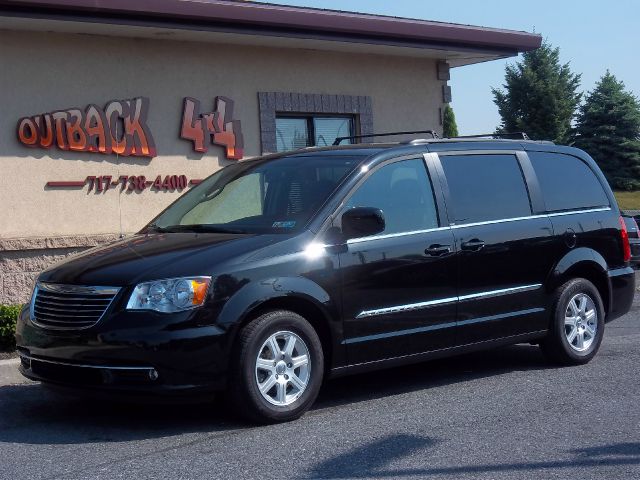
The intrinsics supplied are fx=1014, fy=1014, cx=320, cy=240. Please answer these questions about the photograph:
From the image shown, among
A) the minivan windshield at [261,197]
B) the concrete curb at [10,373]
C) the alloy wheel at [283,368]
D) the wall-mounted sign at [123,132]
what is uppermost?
the wall-mounted sign at [123,132]

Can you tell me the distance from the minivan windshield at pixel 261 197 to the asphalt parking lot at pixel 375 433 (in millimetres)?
1316

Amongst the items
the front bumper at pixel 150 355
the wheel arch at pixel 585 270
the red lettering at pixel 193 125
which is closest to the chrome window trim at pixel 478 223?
the wheel arch at pixel 585 270

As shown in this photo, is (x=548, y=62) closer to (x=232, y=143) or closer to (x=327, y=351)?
(x=232, y=143)

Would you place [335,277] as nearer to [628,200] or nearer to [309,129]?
[309,129]

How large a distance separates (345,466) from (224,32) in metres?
7.26

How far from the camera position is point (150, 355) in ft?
19.9

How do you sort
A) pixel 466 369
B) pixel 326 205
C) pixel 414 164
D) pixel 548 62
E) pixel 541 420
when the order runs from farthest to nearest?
pixel 548 62
pixel 466 369
pixel 414 164
pixel 326 205
pixel 541 420

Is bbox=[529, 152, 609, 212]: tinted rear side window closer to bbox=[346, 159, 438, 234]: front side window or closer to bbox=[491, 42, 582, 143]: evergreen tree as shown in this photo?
bbox=[346, 159, 438, 234]: front side window

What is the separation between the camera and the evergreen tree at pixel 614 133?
4016 centimetres

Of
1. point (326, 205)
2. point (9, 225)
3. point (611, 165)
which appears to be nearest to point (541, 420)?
point (326, 205)

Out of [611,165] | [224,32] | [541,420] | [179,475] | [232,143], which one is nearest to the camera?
[179,475]

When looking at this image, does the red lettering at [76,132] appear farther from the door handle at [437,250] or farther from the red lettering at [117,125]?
the door handle at [437,250]

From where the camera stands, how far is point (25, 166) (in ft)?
36.2

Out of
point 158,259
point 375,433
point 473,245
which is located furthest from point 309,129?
point 375,433
